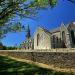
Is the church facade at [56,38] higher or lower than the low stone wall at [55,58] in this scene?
higher

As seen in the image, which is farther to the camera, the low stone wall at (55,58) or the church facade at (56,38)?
the church facade at (56,38)

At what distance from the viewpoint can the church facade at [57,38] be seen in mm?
68062

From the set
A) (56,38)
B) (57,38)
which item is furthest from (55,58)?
(57,38)

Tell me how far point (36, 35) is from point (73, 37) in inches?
523

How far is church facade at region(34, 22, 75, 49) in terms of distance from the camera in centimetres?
6806

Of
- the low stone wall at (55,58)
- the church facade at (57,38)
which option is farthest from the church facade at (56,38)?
the low stone wall at (55,58)

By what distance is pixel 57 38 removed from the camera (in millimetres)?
72875

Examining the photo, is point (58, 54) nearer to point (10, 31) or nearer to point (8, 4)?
point (10, 31)

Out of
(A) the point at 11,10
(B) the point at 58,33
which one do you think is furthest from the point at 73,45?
(A) the point at 11,10

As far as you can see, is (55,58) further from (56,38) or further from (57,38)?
(57,38)

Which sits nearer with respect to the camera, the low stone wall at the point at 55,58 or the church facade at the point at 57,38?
the low stone wall at the point at 55,58

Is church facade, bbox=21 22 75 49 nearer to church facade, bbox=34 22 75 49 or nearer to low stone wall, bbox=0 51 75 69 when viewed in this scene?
church facade, bbox=34 22 75 49


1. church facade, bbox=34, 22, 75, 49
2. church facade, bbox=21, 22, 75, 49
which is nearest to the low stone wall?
church facade, bbox=21, 22, 75, 49

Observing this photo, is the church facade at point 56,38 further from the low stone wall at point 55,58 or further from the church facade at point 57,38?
the low stone wall at point 55,58
